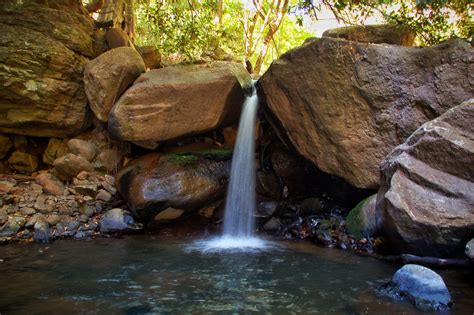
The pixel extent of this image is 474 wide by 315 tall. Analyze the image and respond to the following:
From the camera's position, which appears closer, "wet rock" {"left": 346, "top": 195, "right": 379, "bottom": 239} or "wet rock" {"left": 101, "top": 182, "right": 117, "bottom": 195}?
"wet rock" {"left": 346, "top": 195, "right": 379, "bottom": 239}

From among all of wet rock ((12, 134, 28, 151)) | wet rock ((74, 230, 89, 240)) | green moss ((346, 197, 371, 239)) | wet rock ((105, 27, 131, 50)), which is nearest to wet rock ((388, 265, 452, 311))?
green moss ((346, 197, 371, 239))

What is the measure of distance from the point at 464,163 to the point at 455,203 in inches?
26.8

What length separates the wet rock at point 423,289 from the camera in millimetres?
4984

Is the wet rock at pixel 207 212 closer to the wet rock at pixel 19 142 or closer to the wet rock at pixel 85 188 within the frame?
the wet rock at pixel 85 188

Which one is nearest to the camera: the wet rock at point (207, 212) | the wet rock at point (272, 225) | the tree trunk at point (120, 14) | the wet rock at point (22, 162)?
the wet rock at point (272, 225)

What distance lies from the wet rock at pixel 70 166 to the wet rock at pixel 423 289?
7661 mm

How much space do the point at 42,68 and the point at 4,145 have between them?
228 centimetres

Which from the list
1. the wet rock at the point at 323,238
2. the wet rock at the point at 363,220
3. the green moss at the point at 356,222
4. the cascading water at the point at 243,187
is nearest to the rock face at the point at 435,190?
the wet rock at the point at 363,220

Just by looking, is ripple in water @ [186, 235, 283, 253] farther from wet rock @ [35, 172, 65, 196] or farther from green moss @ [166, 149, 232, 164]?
wet rock @ [35, 172, 65, 196]

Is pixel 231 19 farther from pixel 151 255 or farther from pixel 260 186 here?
pixel 151 255

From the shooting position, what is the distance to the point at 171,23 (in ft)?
33.0

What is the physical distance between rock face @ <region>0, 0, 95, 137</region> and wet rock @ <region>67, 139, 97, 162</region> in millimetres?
371

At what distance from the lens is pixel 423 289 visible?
510cm

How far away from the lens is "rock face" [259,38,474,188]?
8039 millimetres
